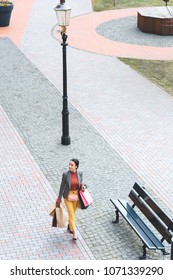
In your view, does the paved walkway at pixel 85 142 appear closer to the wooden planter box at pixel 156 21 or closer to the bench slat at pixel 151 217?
the bench slat at pixel 151 217

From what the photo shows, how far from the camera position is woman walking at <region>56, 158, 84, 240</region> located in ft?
38.0

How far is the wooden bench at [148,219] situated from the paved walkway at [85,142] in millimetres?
324

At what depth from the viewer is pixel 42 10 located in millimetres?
33719

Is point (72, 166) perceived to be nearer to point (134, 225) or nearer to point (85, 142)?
point (134, 225)

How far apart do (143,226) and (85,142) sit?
16.6ft

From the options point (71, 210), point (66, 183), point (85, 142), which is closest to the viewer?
point (66, 183)

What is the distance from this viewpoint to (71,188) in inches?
459

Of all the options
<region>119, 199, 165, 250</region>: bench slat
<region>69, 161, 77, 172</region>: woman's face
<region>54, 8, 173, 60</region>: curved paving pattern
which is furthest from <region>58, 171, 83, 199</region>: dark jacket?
<region>54, 8, 173, 60</region>: curved paving pattern

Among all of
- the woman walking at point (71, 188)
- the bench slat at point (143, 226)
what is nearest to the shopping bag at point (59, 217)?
the woman walking at point (71, 188)

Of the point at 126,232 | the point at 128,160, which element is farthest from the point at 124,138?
the point at 126,232

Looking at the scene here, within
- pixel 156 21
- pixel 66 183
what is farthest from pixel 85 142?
pixel 156 21

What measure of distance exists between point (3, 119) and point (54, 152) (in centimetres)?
297

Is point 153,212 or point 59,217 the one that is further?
point 153,212

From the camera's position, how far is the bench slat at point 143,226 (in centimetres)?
1130
